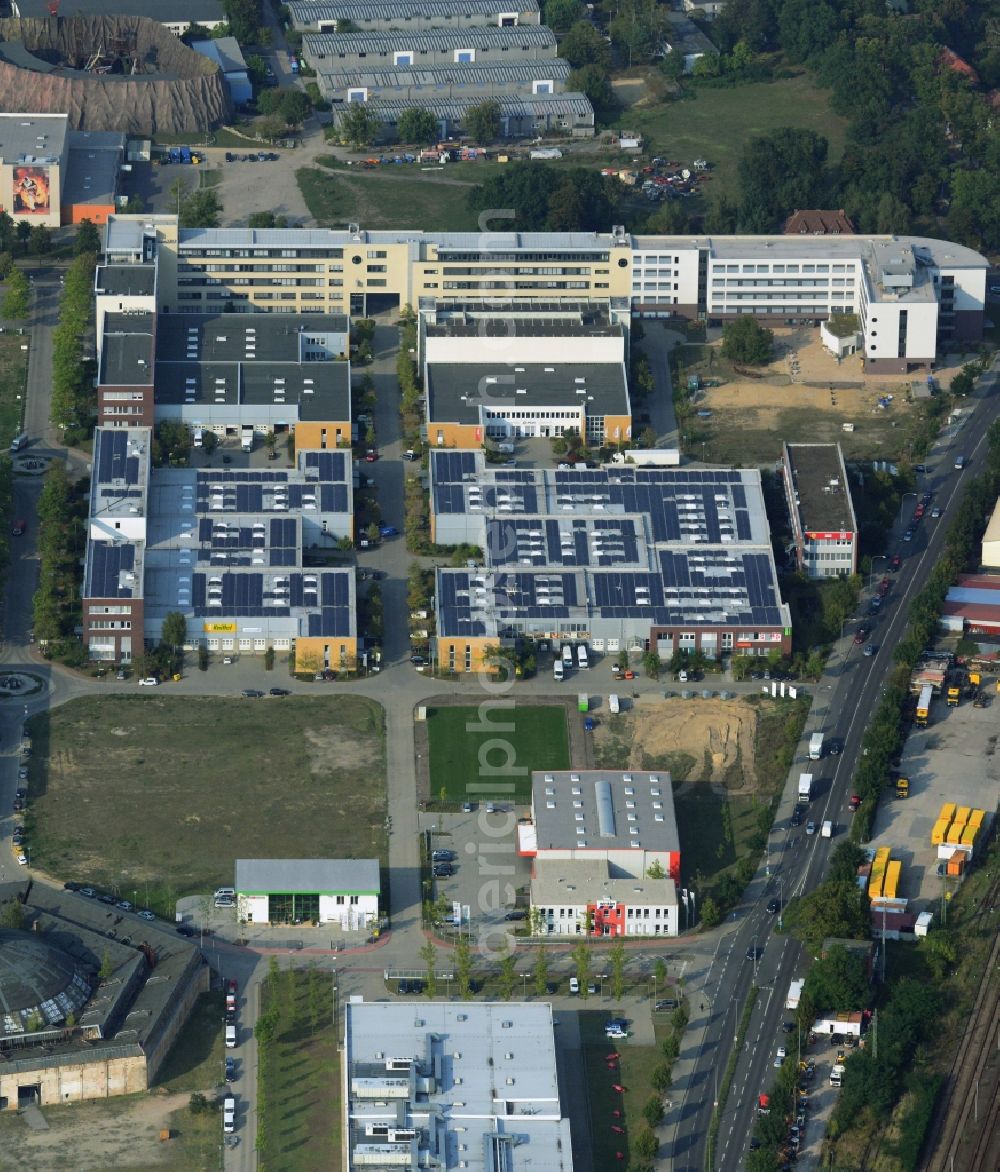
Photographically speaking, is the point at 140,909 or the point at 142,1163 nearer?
the point at 142,1163

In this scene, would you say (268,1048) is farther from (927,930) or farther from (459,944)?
(927,930)

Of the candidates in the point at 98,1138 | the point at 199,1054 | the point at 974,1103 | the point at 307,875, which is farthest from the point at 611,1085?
the point at 98,1138

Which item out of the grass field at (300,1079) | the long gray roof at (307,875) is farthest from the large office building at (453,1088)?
the long gray roof at (307,875)

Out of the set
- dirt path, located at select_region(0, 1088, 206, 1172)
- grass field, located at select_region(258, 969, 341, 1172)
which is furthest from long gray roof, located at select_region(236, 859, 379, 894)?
dirt path, located at select_region(0, 1088, 206, 1172)

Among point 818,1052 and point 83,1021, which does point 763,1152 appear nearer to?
point 818,1052

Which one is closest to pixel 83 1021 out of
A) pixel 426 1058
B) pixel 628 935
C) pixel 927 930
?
pixel 426 1058

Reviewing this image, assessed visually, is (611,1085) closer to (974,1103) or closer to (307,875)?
(974,1103)
